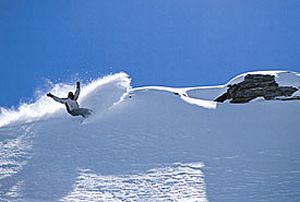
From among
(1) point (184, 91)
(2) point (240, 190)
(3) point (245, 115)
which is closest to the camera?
(2) point (240, 190)

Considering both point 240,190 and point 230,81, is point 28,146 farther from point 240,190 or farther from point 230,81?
point 230,81

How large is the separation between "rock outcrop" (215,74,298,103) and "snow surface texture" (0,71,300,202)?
150 centimetres

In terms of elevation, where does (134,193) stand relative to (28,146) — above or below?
below

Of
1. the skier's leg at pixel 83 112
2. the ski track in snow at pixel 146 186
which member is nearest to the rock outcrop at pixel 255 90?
the skier's leg at pixel 83 112

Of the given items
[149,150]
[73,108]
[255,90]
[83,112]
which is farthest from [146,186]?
[255,90]

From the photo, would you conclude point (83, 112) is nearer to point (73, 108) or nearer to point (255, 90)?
point (73, 108)

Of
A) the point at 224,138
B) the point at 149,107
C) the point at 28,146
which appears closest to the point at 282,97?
the point at 149,107

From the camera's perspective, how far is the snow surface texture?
9812 millimetres

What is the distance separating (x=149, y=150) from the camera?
13773mm

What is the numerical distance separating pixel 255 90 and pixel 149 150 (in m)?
11.4

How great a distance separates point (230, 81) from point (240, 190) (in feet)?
55.5

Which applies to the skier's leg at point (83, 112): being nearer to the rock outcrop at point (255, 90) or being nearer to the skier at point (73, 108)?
the skier at point (73, 108)

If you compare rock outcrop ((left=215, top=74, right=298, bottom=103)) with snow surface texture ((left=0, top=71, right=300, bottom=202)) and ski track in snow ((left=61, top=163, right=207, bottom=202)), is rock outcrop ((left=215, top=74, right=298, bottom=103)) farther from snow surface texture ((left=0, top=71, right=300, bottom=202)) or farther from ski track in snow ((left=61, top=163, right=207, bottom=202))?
ski track in snow ((left=61, top=163, right=207, bottom=202))

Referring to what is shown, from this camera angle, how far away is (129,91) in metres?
22.2
